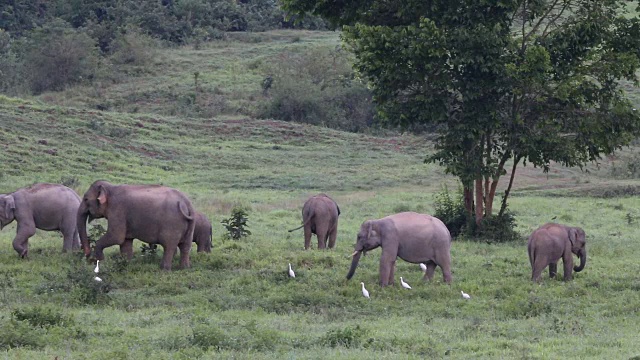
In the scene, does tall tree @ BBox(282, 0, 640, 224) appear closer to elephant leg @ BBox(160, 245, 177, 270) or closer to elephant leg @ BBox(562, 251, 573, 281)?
elephant leg @ BBox(562, 251, 573, 281)

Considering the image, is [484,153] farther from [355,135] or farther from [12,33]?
[12,33]

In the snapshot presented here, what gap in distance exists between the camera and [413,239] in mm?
15047

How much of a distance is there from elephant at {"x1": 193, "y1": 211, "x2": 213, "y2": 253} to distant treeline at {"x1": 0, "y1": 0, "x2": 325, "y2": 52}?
48.3 m

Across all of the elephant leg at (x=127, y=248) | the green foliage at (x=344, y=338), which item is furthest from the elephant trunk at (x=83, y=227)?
the green foliage at (x=344, y=338)

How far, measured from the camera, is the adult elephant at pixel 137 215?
15555 millimetres

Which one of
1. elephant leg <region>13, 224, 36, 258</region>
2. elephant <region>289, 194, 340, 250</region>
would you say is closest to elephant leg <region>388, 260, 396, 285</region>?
elephant <region>289, 194, 340, 250</region>

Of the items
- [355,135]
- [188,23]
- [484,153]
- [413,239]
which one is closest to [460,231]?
[484,153]

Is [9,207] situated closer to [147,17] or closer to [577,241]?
[577,241]

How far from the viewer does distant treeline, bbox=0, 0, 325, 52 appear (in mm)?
66438

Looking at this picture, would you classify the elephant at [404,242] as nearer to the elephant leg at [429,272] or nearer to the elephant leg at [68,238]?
the elephant leg at [429,272]

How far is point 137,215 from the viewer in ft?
51.1

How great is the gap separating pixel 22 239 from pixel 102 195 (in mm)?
1871

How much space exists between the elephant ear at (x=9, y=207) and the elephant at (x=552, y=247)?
8.11 metres

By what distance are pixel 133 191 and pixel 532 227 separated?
1260cm
